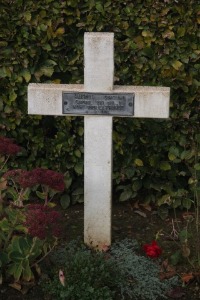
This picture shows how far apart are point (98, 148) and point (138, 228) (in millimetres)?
910

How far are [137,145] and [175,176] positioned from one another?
1.23ft

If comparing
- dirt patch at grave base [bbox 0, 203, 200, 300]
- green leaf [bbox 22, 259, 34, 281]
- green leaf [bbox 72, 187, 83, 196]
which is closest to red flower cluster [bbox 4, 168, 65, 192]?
green leaf [bbox 22, 259, 34, 281]

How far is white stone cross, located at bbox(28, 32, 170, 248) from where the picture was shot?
13.8 feet

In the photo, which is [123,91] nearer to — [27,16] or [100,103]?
[100,103]

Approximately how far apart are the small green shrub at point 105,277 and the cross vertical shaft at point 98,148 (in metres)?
0.16

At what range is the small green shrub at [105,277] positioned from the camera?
154 inches

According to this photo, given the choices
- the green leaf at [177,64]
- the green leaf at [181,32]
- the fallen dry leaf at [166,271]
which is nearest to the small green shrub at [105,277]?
the fallen dry leaf at [166,271]

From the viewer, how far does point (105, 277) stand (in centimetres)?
401

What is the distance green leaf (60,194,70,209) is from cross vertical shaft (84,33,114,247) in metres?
0.75

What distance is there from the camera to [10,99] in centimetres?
503

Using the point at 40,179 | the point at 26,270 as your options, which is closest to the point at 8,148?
the point at 40,179

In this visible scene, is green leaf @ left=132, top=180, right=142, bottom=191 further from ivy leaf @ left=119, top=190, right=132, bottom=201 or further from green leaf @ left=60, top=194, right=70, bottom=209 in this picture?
green leaf @ left=60, top=194, right=70, bottom=209

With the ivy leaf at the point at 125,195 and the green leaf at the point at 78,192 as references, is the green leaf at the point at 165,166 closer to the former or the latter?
the ivy leaf at the point at 125,195

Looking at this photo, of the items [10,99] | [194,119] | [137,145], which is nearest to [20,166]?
[10,99]
